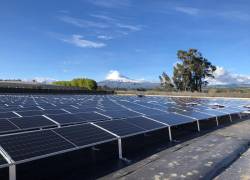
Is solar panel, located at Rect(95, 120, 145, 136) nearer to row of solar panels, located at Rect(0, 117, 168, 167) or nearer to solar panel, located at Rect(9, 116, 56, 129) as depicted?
row of solar panels, located at Rect(0, 117, 168, 167)

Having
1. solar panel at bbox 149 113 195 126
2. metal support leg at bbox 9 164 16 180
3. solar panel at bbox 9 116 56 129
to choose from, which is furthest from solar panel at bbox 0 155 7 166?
solar panel at bbox 149 113 195 126

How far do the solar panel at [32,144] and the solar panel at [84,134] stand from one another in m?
0.29

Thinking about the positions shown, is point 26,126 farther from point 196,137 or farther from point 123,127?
point 196,137

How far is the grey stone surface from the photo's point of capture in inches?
238

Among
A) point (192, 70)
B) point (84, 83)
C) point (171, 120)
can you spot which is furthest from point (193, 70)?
point (171, 120)

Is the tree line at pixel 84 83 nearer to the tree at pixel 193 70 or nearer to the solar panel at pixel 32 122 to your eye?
the tree at pixel 193 70

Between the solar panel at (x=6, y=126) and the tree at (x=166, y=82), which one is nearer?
the solar panel at (x=6, y=126)

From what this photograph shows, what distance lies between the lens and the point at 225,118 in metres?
15.5

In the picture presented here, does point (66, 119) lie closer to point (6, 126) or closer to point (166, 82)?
point (6, 126)

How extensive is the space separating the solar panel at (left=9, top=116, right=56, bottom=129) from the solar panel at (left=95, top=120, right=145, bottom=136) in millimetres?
2450

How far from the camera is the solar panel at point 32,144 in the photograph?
5.30 metres

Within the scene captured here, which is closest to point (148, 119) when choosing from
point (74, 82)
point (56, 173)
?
point (56, 173)

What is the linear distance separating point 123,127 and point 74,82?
10082cm

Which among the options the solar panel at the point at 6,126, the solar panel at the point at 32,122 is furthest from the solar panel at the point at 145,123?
the solar panel at the point at 6,126
